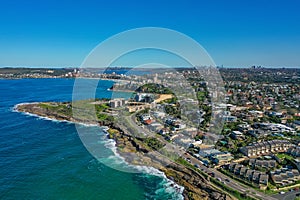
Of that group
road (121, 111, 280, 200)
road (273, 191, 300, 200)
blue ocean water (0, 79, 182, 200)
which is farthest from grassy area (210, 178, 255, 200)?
blue ocean water (0, 79, 182, 200)

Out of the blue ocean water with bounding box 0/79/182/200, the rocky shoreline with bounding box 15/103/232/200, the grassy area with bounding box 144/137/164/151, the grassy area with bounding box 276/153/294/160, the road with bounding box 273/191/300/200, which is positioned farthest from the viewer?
the grassy area with bounding box 144/137/164/151

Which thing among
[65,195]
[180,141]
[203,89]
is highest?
[203,89]

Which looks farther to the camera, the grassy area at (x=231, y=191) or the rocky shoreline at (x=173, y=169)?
the rocky shoreline at (x=173, y=169)

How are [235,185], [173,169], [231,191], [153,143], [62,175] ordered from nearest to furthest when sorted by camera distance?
[231,191], [235,185], [62,175], [173,169], [153,143]

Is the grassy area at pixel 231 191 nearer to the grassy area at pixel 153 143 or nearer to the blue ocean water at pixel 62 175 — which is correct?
the blue ocean water at pixel 62 175

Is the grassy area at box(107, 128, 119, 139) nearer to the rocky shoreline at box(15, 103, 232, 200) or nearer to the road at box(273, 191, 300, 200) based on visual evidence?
the rocky shoreline at box(15, 103, 232, 200)

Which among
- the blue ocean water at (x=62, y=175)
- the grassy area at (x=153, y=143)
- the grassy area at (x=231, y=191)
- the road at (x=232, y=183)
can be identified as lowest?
the blue ocean water at (x=62, y=175)

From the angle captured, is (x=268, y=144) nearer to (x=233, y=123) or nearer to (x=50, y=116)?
(x=233, y=123)

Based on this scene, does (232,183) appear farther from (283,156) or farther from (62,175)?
(62,175)

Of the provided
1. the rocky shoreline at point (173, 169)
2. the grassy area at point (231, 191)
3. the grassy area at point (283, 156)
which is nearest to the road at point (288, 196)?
the grassy area at point (231, 191)

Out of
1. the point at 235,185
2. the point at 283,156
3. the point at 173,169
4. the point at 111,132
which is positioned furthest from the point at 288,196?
the point at 111,132

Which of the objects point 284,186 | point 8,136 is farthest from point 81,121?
point 284,186
